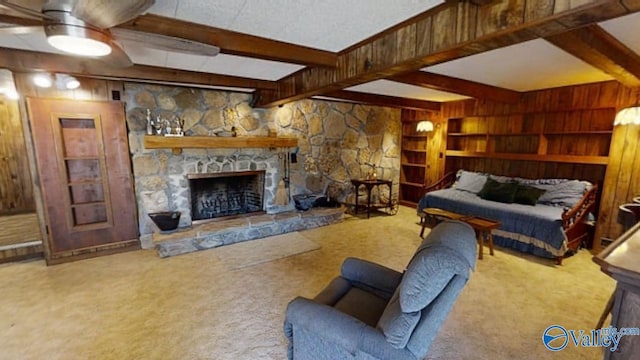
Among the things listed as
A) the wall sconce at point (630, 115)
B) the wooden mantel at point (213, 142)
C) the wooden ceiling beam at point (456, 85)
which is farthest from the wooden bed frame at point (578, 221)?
the wooden mantel at point (213, 142)

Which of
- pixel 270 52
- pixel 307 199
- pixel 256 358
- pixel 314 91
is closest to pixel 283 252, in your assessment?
pixel 307 199

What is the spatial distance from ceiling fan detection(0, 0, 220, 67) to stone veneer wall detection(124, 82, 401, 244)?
7.36 ft

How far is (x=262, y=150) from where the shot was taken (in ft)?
15.0

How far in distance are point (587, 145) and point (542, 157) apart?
55 cm

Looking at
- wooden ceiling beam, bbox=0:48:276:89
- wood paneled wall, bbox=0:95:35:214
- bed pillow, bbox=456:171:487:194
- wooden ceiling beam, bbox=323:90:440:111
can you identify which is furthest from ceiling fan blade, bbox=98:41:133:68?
bed pillow, bbox=456:171:487:194

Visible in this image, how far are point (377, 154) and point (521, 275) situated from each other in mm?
3503

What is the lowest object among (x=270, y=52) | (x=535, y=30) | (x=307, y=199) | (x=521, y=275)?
(x=521, y=275)

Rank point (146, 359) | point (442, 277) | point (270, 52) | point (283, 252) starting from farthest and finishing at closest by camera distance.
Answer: point (283, 252)
point (270, 52)
point (146, 359)
point (442, 277)

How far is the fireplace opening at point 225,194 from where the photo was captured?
424 cm

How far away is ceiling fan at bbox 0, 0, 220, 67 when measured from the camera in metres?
1.15

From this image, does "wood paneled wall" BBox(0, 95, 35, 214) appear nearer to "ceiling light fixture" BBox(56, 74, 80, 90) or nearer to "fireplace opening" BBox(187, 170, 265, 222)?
"ceiling light fixture" BBox(56, 74, 80, 90)

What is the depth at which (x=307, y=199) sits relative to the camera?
4820mm

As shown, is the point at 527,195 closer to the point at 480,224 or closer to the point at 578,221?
the point at 578,221

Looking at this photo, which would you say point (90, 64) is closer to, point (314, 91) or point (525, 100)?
point (314, 91)
